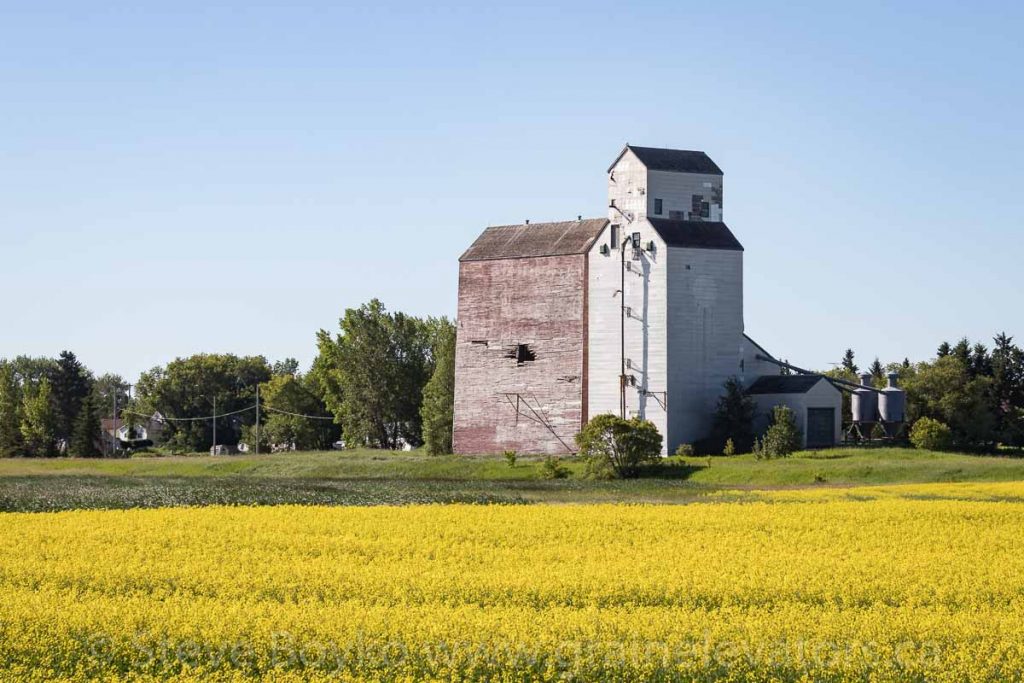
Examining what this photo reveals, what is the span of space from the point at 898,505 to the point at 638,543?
12.0m

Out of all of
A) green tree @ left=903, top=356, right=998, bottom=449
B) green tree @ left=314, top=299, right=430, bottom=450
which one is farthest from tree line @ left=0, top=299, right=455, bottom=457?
green tree @ left=903, top=356, right=998, bottom=449

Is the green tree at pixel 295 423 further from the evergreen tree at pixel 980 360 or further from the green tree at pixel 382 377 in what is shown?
the evergreen tree at pixel 980 360

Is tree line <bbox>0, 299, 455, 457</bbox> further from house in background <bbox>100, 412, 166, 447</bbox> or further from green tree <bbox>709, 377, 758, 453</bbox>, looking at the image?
green tree <bbox>709, 377, 758, 453</bbox>

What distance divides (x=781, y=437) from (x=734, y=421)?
5075 millimetres

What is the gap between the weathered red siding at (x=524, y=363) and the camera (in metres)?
74.4

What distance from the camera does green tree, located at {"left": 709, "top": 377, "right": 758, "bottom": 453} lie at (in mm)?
68062

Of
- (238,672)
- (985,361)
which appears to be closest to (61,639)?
(238,672)

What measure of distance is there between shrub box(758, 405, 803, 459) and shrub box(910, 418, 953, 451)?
5.25 meters

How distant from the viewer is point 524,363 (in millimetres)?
76125

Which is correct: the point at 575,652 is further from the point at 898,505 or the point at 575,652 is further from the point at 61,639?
the point at 898,505

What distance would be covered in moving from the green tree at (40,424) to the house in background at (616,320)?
47882 mm

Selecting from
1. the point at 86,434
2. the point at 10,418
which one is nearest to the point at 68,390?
the point at 10,418

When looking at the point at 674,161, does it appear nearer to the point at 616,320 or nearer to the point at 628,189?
the point at 628,189

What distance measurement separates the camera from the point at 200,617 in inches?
809
